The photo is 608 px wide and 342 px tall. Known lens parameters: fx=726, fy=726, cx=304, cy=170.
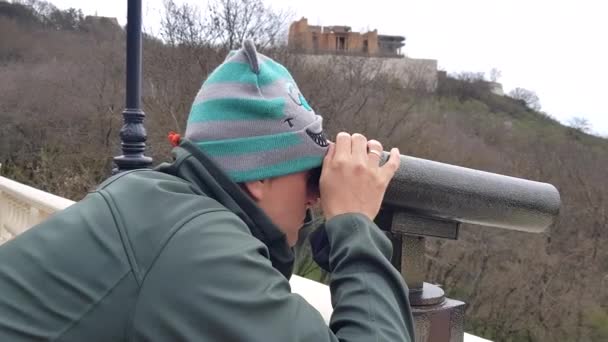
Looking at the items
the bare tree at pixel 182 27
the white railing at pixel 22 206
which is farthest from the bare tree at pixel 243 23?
the white railing at pixel 22 206

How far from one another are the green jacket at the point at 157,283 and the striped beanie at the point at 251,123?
11 cm

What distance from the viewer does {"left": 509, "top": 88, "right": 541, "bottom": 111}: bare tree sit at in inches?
1112

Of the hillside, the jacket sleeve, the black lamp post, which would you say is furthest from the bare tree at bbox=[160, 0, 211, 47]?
the jacket sleeve

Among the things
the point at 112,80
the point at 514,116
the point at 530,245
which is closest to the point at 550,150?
the point at 530,245

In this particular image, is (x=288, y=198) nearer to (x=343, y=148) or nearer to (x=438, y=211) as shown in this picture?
(x=343, y=148)

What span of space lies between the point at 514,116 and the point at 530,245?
1163cm

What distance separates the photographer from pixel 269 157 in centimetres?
129

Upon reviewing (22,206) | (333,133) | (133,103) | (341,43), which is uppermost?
(341,43)

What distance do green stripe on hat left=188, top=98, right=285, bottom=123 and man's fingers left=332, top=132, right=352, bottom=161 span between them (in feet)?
0.50

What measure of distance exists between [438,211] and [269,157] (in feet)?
2.09

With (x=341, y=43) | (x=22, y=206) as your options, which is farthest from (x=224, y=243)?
(x=341, y=43)

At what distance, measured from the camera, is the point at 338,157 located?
54.1 inches

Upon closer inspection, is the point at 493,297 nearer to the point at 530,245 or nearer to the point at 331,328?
the point at 530,245

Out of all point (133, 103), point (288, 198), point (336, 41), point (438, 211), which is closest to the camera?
point (288, 198)
